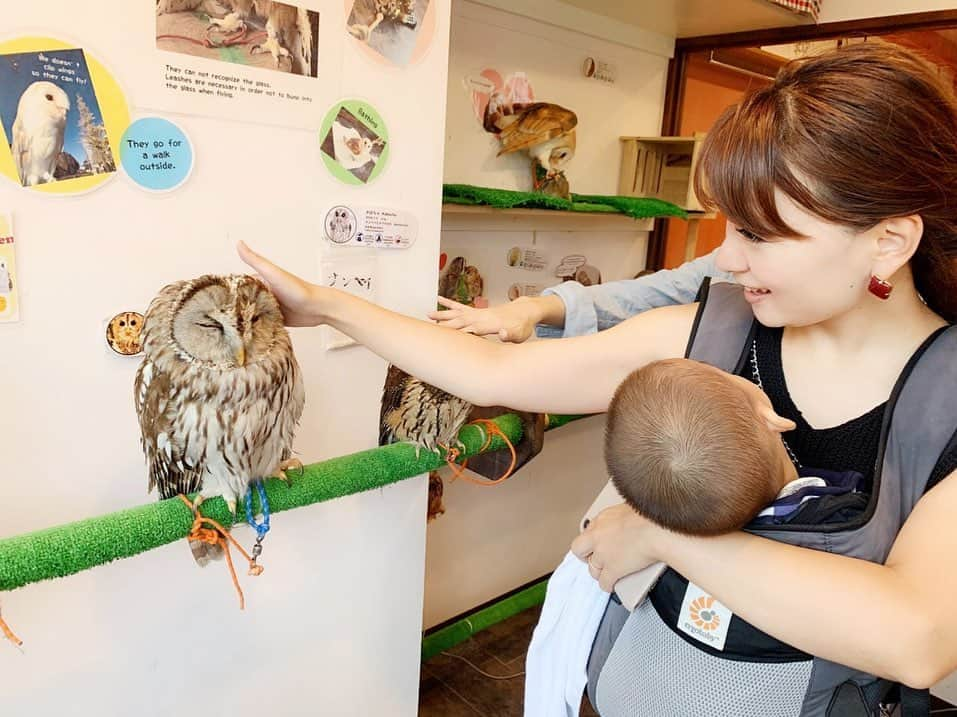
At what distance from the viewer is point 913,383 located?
2.39 ft

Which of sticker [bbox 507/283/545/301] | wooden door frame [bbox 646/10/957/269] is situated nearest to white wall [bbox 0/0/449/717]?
sticker [bbox 507/283/545/301]

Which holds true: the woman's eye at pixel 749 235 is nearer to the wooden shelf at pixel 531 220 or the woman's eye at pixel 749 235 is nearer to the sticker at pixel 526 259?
the wooden shelf at pixel 531 220

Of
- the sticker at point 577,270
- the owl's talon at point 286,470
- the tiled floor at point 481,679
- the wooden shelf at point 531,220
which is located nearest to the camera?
the owl's talon at point 286,470

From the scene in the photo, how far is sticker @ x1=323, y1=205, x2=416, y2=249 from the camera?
117 centimetres

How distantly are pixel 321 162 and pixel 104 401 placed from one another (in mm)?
470

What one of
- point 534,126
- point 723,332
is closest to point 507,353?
point 723,332

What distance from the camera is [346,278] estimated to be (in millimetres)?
1200

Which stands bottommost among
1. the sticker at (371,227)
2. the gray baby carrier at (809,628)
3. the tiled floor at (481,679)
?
the tiled floor at (481,679)

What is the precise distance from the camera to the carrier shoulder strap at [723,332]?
862 mm

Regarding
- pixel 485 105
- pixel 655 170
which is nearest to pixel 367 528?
pixel 485 105

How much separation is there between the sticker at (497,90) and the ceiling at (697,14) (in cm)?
27

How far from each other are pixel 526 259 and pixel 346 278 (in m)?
0.98

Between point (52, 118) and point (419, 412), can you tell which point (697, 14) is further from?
point (52, 118)

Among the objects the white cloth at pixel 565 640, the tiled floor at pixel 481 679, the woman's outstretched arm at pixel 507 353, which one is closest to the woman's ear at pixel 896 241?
the woman's outstretched arm at pixel 507 353
